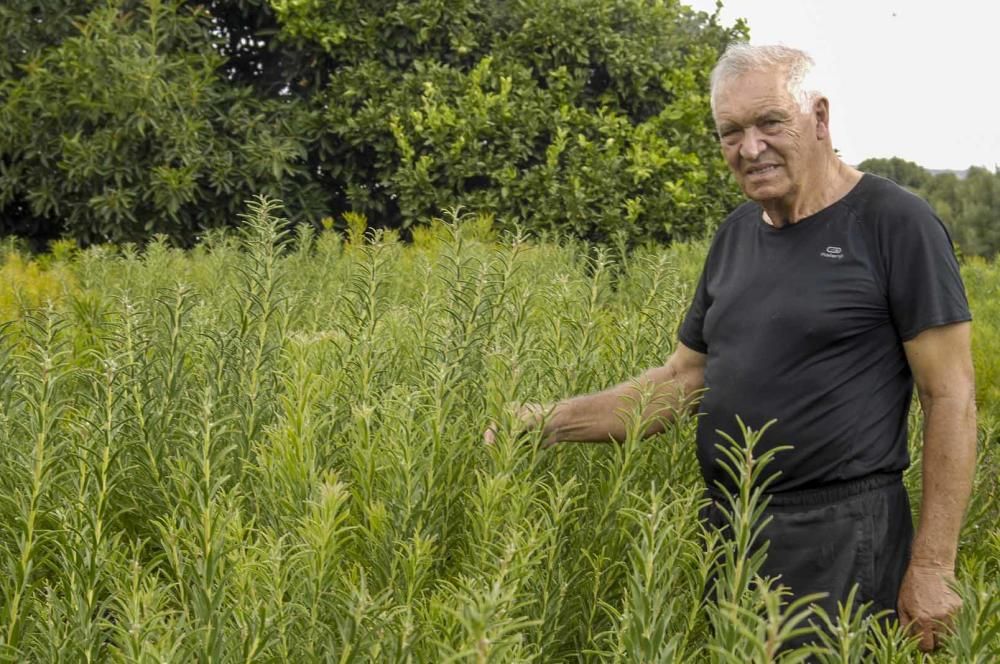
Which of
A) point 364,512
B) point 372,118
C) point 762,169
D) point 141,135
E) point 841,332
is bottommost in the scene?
point 364,512

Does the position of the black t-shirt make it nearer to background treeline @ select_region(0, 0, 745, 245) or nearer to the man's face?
the man's face

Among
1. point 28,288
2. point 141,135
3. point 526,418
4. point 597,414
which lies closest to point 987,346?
point 597,414

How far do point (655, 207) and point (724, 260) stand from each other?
20.8 ft

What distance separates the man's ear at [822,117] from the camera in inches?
121

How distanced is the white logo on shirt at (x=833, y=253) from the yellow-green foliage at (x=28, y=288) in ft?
9.86

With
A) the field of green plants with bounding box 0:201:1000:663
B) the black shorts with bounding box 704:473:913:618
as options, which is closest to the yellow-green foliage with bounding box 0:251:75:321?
the field of green plants with bounding box 0:201:1000:663

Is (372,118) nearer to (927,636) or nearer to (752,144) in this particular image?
(752,144)

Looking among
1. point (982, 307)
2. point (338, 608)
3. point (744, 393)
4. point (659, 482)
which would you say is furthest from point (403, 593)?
point (982, 307)

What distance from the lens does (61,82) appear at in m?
9.46

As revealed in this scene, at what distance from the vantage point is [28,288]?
4980 mm

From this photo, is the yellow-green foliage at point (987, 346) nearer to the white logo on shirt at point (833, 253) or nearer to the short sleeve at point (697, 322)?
the short sleeve at point (697, 322)

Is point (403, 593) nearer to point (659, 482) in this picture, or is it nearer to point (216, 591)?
point (216, 591)

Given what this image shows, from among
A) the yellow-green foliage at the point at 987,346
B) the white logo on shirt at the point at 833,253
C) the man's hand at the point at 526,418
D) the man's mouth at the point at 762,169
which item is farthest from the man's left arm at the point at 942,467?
the yellow-green foliage at the point at 987,346

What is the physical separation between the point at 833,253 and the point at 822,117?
0.45 metres
